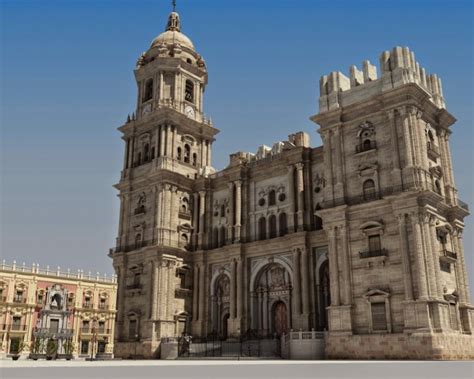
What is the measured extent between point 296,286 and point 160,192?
15770mm

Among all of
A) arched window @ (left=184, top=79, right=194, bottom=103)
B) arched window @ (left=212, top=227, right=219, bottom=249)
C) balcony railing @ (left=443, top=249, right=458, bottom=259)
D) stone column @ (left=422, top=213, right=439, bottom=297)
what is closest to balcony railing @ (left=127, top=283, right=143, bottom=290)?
arched window @ (left=212, top=227, right=219, bottom=249)

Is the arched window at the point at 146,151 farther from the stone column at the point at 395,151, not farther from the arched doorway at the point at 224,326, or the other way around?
the stone column at the point at 395,151

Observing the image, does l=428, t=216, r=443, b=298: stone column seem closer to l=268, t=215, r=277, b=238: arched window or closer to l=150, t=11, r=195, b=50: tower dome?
l=268, t=215, r=277, b=238: arched window

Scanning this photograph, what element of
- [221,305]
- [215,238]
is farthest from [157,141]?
[221,305]

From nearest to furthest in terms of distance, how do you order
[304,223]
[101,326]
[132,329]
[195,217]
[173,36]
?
[304,223], [132,329], [195,217], [173,36], [101,326]

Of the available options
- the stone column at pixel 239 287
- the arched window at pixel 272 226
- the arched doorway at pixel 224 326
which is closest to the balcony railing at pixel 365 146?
the arched window at pixel 272 226

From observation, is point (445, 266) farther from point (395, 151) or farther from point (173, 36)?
point (173, 36)

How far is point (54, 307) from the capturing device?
64.6m

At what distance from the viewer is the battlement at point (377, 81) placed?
34.7m

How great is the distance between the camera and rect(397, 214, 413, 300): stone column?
98.7ft

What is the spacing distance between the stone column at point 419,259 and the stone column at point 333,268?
5353 mm

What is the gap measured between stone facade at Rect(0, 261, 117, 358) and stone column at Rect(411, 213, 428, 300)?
41.2 m

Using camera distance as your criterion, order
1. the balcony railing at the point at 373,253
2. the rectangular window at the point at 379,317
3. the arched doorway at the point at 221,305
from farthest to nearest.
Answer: the arched doorway at the point at 221,305 < the balcony railing at the point at 373,253 < the rectangular window at the point at 379,317

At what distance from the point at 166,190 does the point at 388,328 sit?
23.8m
